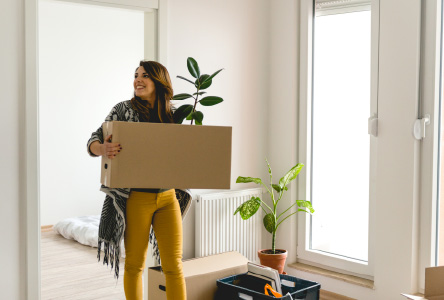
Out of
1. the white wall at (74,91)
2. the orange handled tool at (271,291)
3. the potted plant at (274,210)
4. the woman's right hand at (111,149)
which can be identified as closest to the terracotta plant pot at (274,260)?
the potted plant at (274,210)

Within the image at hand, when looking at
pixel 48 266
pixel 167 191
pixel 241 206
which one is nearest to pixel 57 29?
pixel 48 266

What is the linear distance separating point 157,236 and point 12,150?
0.90 meters

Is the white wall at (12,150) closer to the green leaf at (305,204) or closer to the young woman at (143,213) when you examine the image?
the young woman at (143,213)

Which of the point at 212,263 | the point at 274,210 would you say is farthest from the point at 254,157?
the point at 212,263

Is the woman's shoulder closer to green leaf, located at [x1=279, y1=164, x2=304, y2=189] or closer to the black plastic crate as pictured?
the black plastic crate

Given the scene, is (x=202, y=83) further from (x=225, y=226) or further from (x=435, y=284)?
(x=435, y=284)

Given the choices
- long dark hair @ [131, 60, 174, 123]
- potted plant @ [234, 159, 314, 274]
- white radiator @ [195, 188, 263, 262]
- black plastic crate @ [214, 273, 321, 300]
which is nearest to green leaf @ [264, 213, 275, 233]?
potted plant @ [234, 159, 314, 274]

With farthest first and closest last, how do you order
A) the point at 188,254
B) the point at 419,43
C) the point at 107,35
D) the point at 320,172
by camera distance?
the point at 107,35, the point at 320,172, the point at 188,254, the point at 419,43

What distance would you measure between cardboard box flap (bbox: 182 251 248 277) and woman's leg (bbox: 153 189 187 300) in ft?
1.56

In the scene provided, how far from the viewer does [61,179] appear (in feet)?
19.2

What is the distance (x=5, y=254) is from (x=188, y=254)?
1.16 meters

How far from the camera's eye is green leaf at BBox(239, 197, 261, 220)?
354 cm

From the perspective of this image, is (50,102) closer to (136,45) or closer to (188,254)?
(136,45)

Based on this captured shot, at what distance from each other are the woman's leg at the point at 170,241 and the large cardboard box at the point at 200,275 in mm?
447
